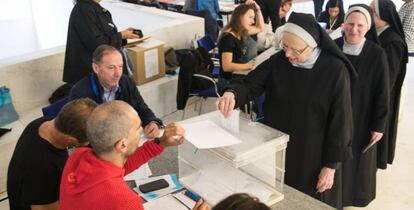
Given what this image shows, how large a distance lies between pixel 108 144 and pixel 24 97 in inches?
111

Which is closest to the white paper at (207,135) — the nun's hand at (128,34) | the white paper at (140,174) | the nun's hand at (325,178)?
the white paper at (140,174)

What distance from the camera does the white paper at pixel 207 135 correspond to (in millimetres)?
1776

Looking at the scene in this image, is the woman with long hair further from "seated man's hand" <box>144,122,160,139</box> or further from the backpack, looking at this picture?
"seated man's hand" <box>144,122,160,139</box>

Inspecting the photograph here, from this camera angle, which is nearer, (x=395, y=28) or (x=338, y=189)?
(x=338, y=189)

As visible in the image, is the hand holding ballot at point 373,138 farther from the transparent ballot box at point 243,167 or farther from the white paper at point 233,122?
the white paper at point 233,122

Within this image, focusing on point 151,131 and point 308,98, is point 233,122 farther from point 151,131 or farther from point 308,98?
point 151,131

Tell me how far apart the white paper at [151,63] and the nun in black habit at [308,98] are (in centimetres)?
229

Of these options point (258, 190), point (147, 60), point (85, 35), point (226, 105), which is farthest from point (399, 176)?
point (85, 35)

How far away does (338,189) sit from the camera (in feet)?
8.30

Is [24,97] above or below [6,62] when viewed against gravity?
below

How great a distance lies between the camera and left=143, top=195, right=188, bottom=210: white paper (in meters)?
1.83

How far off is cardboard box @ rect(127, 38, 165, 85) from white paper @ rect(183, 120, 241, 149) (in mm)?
2493

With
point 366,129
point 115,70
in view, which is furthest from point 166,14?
point 366,129

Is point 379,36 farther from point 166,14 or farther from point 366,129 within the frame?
point 166,14
